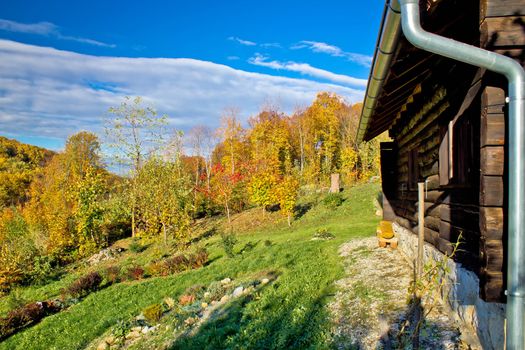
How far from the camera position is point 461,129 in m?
4.22

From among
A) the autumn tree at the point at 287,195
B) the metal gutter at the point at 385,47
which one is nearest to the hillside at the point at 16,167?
the autumn tree at the point at 287,195

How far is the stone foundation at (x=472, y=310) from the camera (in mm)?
3346

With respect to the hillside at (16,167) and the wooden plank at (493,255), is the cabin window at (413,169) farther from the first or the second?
the hillside at (16,167)

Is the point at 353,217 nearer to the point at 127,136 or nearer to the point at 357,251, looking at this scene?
the point at 357,251

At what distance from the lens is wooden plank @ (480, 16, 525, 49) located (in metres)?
2.62

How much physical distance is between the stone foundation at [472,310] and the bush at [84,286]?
36.7 ft

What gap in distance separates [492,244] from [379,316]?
330 centimetres

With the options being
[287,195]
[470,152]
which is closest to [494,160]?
[470,152]

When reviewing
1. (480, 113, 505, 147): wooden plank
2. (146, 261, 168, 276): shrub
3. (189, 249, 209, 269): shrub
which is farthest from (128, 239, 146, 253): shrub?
(480, 113, 505, 147): wooden plank

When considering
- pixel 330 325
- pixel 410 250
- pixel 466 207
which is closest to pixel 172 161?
pixel 410 250

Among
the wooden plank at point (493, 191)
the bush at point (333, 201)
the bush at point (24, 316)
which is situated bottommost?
the bush at point (24, 316)

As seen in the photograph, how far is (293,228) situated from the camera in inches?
789

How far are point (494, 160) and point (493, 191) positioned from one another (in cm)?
23

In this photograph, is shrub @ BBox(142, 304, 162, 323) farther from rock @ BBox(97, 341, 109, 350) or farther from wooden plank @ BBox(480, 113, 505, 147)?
wooden plank @ BBox(480, 113, 505, 147)
